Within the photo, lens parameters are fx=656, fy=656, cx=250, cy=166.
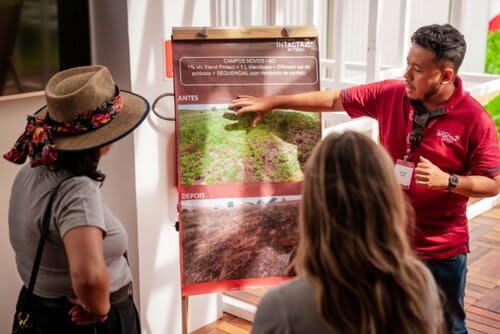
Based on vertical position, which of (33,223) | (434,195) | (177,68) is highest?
(177,68)

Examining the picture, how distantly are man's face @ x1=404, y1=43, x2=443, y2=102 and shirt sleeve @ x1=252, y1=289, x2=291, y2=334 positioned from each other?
138cm

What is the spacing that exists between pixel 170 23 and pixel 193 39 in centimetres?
36

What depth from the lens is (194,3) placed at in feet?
9.85

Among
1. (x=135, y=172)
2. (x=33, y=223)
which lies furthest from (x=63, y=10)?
(x=33, y=223)

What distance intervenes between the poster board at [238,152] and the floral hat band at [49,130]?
784 mm

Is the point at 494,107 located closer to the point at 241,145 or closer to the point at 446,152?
the point at 446,152

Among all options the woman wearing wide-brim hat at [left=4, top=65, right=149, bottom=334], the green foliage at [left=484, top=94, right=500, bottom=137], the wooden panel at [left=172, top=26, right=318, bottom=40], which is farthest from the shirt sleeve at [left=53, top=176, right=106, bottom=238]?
the green foliage at [left=484, top=94, right=500, bottom=137]

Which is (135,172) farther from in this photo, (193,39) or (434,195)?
(434,195)

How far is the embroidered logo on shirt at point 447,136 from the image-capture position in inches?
92.8

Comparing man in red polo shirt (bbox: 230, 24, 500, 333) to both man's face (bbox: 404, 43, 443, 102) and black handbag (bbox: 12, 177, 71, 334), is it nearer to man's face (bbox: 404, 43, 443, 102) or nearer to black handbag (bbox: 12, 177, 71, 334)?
man's face (bbox: 404, 43, 443, 102)

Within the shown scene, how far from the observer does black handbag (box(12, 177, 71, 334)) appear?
1.67 metres

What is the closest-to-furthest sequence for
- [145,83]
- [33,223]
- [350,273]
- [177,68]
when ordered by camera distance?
[350,273] < [33,223] < [177,68] < [145,83]

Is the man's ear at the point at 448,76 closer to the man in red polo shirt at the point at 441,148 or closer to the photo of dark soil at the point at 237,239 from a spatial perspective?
the man in red polo shirt at the point at 441,148

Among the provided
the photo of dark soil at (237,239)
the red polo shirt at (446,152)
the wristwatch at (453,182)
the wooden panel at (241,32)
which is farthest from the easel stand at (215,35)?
the wristwatch at (453,182)
